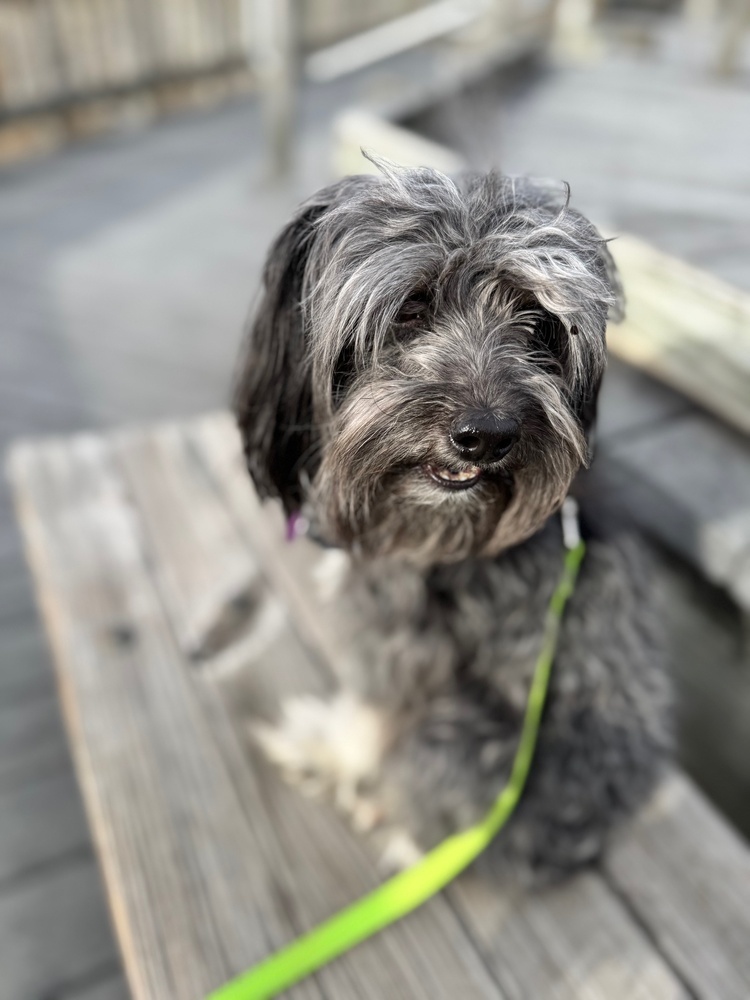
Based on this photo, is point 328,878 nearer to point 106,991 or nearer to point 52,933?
point 106,991

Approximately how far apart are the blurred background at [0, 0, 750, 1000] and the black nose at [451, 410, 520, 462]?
0.79m

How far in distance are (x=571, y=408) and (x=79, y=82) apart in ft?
22.6

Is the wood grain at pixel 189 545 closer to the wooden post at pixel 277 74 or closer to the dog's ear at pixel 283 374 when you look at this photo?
the dog's ear at pixel 283 374

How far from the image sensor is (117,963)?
6.22ft

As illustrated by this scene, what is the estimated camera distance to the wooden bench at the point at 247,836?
1.43 meters

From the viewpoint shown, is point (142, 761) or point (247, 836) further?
point (142, 761)

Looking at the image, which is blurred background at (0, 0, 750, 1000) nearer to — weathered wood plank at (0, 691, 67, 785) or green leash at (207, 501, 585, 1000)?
weathered wood plank at (0, 691, 67, 785)

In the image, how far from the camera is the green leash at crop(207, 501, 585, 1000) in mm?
1395

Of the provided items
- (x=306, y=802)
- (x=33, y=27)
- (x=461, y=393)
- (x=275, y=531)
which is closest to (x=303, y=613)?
(x=275, y=531)

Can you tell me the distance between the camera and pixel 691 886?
1.53 meters

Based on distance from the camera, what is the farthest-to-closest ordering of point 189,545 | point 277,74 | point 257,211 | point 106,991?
point 257,211 < point 277,74 < point 189,545 < point 106,991

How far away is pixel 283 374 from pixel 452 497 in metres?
0.41

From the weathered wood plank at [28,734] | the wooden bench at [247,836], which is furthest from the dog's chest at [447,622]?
the weathered wood plank at [28,734]

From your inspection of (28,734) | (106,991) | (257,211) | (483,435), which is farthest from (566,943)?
(257,211)
